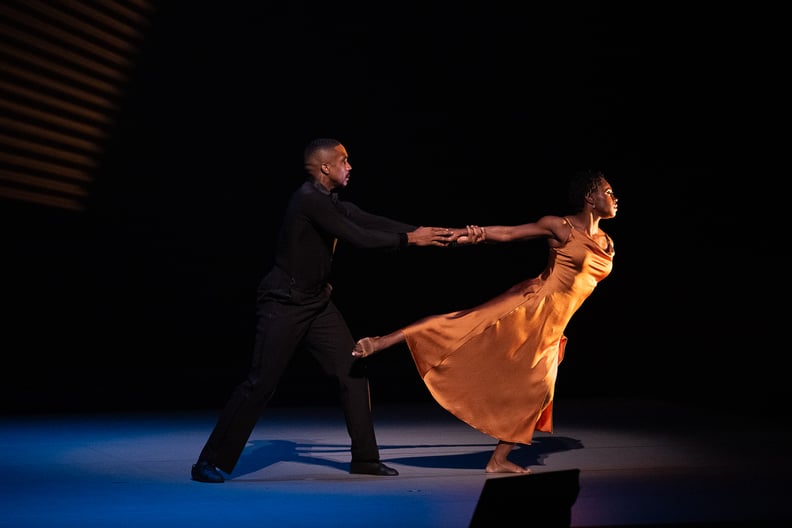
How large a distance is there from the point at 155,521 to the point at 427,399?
16.5ft

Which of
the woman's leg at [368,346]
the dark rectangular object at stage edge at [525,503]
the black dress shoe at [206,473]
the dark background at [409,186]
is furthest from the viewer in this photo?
the dark background at [409,186]

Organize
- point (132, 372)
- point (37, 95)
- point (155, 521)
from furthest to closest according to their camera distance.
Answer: point (132, 372) → point (37, 95) → point (155, 521)

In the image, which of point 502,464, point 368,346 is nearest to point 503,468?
point 502,464

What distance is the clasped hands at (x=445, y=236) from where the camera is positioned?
5.26m

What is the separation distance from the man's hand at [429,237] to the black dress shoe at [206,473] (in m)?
1.29

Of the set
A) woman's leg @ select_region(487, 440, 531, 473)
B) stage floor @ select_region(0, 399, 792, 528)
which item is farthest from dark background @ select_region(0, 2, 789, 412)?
woman's leg @ select_region(487, 440, 531, 473)

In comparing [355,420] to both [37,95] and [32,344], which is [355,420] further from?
[32,344]

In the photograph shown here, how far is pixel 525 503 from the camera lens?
3.14 m

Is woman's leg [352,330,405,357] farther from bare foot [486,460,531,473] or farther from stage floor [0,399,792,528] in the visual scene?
bare foot [486,460,531,473]

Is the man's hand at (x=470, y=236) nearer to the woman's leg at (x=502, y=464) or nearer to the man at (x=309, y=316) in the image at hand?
the man at (x=309, y=316)

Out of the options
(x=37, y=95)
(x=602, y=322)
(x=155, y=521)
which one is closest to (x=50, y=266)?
(x=37, y=95)

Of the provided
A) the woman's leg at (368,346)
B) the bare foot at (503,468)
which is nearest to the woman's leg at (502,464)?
the bare foot at (503,468)

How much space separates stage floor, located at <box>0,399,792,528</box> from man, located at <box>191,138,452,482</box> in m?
0.15

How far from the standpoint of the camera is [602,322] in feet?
34.5
